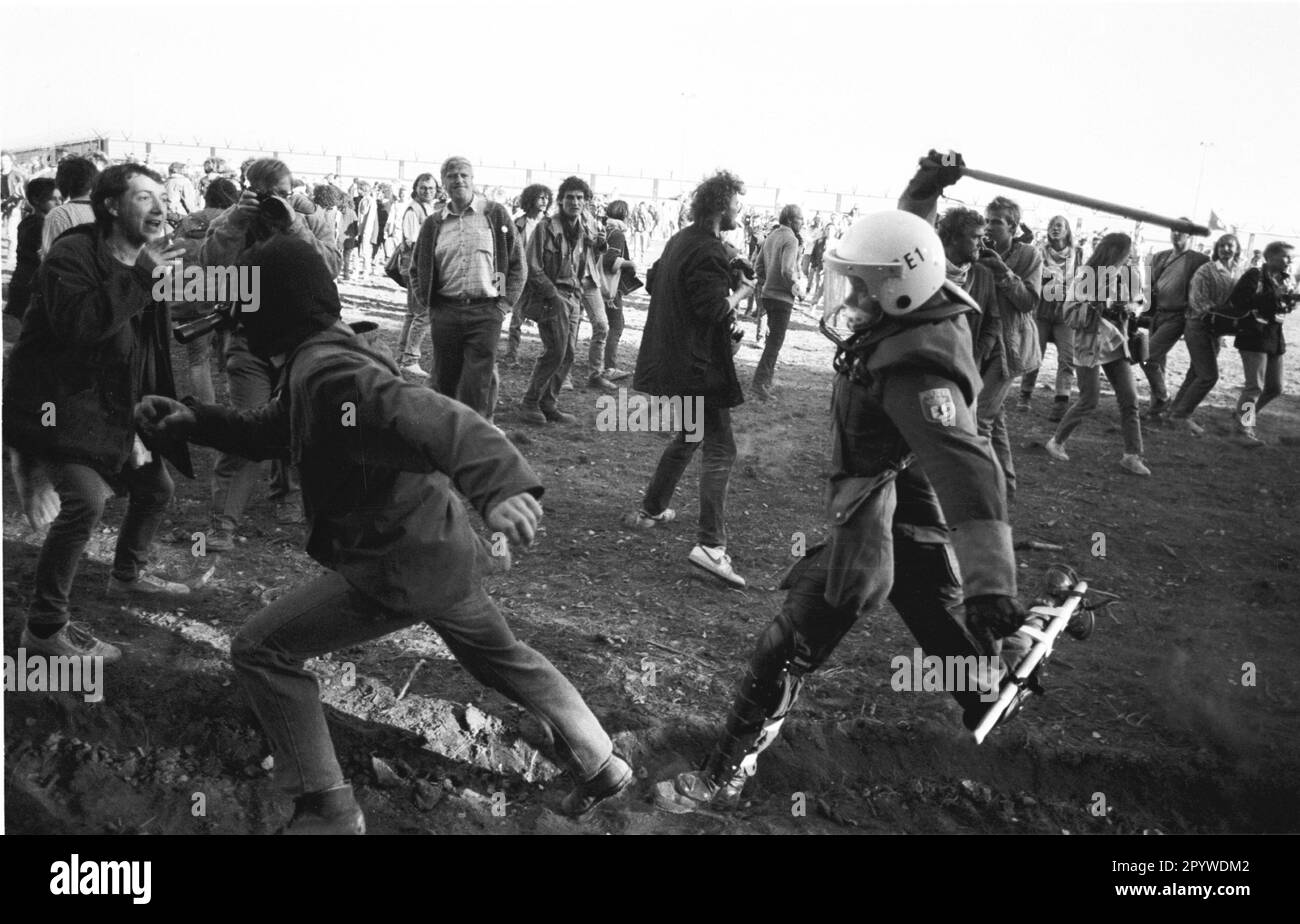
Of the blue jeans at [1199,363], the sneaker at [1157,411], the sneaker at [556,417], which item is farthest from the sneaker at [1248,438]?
the sneaker at [556,417]

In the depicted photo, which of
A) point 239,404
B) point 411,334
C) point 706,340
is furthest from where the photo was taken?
point 411,334

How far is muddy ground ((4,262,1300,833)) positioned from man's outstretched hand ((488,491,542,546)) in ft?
4.56

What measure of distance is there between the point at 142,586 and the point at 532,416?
3.65 metres

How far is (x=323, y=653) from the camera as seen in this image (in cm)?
301

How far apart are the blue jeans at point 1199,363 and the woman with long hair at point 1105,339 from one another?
1687 mm

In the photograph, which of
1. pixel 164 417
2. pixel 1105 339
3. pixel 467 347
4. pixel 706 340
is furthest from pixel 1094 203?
pixel 1105 339

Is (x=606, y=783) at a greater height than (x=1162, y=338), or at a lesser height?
lesser

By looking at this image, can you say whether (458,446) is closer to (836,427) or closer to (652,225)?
(836,427)

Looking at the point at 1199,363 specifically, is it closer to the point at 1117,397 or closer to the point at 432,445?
the point at 1117,397

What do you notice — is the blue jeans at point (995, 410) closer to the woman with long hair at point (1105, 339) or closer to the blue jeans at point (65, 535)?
the woman with long hair at point (1105, 339)

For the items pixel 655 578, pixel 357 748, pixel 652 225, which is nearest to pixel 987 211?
pixel 655 578

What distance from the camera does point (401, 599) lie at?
2.91 m

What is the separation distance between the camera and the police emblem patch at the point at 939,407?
2859 millimetres

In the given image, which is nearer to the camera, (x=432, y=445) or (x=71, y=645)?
(x=432, y=445)
